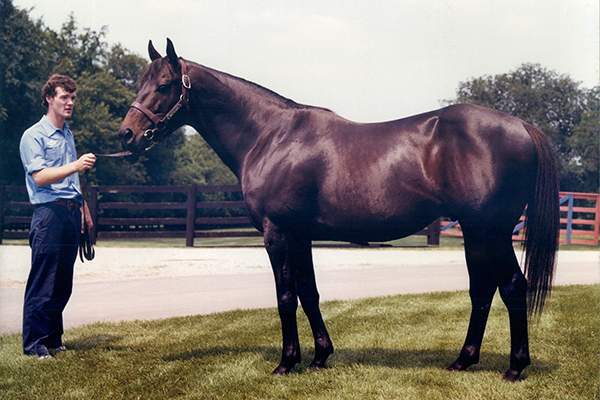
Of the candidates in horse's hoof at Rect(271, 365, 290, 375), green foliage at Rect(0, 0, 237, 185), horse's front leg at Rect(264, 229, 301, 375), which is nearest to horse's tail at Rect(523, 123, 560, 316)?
horse's front leg at Rect(264, 229, 301, 375)

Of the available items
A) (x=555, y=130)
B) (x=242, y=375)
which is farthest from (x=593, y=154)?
(x=242, y=375)

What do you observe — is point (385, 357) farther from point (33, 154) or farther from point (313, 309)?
point (33, 154)

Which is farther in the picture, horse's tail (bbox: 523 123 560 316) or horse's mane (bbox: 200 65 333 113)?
horse's mane (bbox: 200 65 333 113)

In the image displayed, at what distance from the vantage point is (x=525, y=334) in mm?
3689

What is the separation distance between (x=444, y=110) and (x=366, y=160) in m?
0.65

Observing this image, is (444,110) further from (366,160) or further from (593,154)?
(593,154)

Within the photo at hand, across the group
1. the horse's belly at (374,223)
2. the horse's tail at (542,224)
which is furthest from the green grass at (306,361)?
the horse's belly at (374,223)

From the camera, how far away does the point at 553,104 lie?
3147 centimetres

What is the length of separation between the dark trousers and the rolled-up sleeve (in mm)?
352

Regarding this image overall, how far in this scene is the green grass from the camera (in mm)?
3506

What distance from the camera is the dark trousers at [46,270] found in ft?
14.1

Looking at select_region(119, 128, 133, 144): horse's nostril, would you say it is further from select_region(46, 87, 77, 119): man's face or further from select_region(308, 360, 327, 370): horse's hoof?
select_region(308, 360, 327, 370): horse's hoof

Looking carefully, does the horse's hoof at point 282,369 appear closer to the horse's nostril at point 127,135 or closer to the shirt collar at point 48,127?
the horse's nostril at point 127,135

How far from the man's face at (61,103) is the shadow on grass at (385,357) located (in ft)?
7.10
